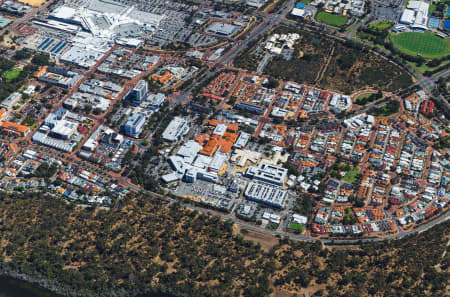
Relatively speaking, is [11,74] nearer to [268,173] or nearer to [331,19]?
[268,173]

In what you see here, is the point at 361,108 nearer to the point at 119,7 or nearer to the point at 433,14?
the point at 433,14

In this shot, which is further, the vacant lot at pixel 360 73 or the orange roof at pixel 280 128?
the vacant lot at pixel 360 73

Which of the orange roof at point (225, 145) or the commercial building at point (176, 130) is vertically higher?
the commercial building at point (176, 130)

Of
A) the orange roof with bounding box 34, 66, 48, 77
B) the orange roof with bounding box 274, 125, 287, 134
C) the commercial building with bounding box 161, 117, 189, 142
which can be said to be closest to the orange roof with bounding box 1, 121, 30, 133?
the orange roof with bounding box 34, 66, 48, 77

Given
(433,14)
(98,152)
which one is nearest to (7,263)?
(98,152)

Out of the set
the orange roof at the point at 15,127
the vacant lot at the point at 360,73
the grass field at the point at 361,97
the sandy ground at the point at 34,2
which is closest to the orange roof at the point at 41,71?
the orange roof at the point at 15,127

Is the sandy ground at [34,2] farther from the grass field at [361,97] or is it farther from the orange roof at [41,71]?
the grass field at [361,97]

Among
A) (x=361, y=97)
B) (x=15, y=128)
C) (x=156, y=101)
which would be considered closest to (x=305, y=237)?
(x=361, y=97)

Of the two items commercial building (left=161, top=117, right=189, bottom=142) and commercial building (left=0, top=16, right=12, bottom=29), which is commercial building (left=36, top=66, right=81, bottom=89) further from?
commercial building (left=161, top=117, right=189, bottom=142)
